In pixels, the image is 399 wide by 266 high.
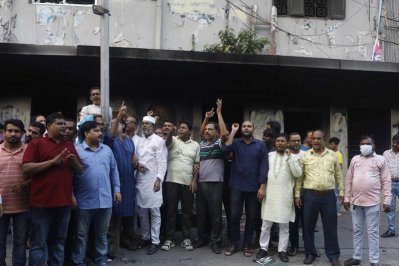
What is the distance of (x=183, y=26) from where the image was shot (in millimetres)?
10562

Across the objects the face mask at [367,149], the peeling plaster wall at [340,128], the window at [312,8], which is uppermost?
the window at [312,8]

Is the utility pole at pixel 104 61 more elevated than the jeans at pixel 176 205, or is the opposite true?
the utility pole at pixel 104 61

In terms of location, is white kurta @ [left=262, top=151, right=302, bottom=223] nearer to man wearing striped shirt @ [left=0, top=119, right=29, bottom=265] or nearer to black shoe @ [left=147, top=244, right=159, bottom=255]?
black shoe @ [left=147, top=244, right=159, bottom=255]

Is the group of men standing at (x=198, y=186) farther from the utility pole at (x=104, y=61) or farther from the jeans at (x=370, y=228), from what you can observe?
the utility pole at (x=104, y=61)

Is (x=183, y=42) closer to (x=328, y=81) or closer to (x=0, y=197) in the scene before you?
(x=328, y=81)

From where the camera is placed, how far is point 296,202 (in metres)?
6.55

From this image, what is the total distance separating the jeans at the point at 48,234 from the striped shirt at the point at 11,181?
0.62 feet

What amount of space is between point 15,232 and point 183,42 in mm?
6724

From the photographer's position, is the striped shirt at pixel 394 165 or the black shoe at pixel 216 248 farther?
the striped shirt at pixel 394 165

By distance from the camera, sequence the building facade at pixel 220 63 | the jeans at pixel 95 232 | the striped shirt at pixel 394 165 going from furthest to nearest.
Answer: the building facade at pixel 220 63
the striped shirt at pixel 394 165
the jeans at pixel 95 232

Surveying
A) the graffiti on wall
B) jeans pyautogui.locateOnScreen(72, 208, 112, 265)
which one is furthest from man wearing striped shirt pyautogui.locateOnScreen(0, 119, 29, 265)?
the graffiti on wall

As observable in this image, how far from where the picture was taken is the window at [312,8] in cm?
1099

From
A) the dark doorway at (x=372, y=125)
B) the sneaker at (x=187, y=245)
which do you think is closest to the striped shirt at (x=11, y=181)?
the sneaker at (x=187, y=245)

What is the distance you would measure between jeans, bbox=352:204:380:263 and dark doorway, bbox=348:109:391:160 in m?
5.41
